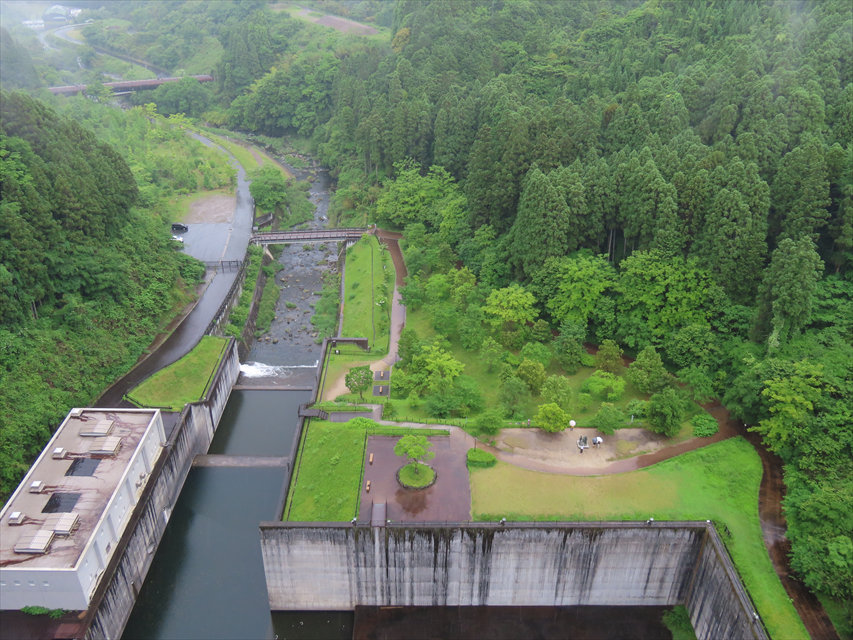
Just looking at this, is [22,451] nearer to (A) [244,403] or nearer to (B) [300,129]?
(A) [244,403]

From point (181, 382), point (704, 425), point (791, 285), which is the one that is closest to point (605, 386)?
point (704, 425)

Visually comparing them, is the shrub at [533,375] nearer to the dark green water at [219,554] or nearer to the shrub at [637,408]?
the shrub at [637,408]

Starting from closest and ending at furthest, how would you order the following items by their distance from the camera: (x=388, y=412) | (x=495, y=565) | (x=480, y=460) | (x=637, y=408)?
(x=495, y=565), (x=480, y=460), (x=637, y=408), (x=388, y=412)

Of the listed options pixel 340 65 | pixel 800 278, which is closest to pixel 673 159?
pixel 800 278

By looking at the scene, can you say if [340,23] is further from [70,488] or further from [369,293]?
[70,488]

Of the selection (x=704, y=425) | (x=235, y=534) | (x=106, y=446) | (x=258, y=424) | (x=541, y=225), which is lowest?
(x=235, y=534)

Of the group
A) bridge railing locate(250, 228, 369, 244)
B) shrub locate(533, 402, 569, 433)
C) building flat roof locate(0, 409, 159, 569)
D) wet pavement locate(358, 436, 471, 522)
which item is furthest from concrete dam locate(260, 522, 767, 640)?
bridge railing locate(250, 228, 369, 244)
